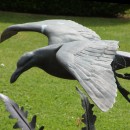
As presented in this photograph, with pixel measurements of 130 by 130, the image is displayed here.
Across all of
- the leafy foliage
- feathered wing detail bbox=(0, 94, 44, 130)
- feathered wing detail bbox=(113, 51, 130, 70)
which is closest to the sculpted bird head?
feathered wing detail bbox=(0, 94, 44, 130)

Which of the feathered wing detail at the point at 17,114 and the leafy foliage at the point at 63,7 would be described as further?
the leafy foliage at the point at 63,7

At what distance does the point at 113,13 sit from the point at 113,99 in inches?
389

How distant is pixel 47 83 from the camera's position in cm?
569

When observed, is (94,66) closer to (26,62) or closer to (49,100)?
(26,62)

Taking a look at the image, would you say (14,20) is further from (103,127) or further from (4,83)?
(103,127)

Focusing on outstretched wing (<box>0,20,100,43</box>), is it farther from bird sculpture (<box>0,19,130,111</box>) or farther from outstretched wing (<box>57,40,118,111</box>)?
outstretched wing (<box>57,40,118,111</box>)

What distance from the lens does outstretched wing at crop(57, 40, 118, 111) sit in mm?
1435

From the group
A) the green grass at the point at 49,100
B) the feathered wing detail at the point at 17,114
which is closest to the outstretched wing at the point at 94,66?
the feathered wing detail at the point at 17,114

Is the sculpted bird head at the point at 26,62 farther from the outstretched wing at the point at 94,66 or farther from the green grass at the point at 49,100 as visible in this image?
the green grass at the point at 49,100

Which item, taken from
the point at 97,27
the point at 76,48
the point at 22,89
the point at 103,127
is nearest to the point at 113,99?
the point at 76,48

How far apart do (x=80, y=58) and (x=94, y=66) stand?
80mm

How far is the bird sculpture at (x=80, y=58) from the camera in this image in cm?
147

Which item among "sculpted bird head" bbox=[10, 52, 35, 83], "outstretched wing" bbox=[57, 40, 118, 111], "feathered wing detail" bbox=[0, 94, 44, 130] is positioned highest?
"outstretched wing" bbox=[57, 40, 118, 111]

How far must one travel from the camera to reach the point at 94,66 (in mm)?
1574
